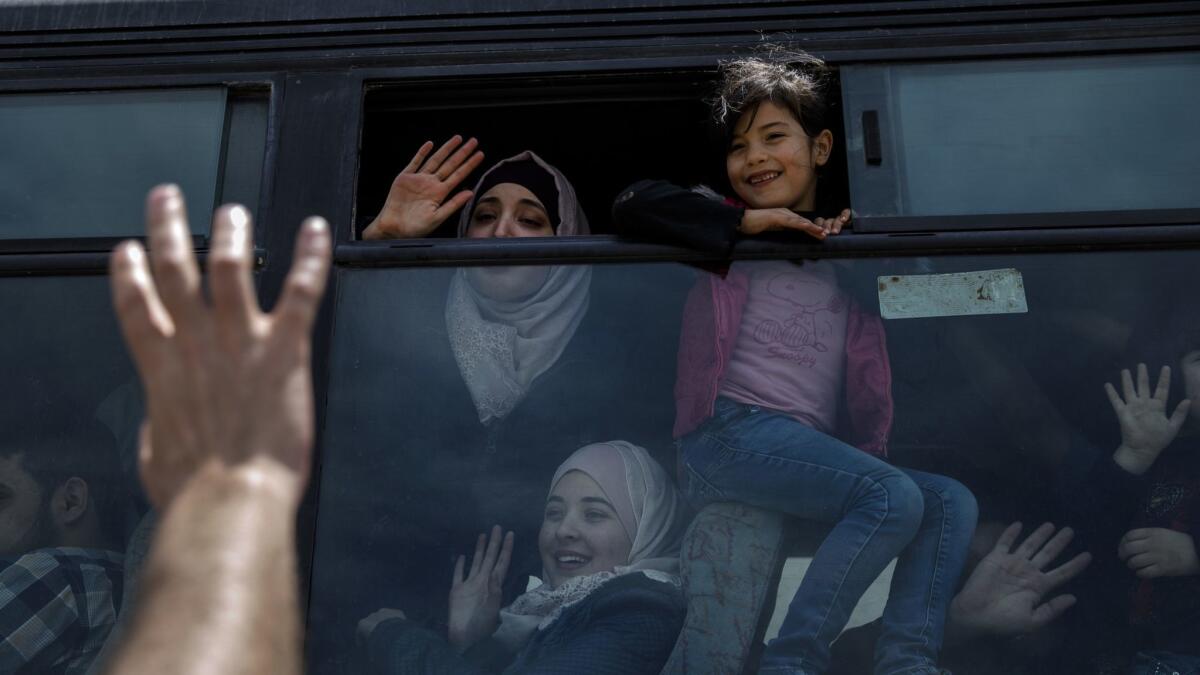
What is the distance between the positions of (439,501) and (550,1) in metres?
1.16

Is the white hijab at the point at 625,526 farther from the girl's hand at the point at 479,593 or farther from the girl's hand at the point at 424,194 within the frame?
the girl's hand at the point at 424,194

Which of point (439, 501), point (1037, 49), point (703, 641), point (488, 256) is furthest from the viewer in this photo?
point (1037, 49)

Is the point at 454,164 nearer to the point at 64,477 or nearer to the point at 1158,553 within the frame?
the point at 64,477

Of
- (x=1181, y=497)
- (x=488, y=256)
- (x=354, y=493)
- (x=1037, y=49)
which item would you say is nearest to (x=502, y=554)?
(x=354, y=493)

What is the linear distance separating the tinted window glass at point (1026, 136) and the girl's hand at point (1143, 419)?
38 centimetres

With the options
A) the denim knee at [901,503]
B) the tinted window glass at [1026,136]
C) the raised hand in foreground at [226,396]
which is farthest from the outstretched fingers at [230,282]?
the tinted window glass at [1026,136]

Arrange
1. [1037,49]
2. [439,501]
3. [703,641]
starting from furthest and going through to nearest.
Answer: [1037,49]
[439,501]
[703,641]

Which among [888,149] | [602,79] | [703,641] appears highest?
[602,79]

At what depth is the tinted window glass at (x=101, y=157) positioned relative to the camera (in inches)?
99.5

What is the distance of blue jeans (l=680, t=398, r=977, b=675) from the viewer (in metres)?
2.05

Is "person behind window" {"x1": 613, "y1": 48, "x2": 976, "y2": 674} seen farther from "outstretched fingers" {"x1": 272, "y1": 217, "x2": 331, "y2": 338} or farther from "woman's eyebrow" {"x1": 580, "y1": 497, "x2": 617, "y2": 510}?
"outstretched fingers" {"x1": 272, "y1": 217, "x2": 331, "y2": 338}

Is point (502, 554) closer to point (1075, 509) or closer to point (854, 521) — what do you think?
point (854, 521)

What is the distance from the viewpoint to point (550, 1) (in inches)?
105

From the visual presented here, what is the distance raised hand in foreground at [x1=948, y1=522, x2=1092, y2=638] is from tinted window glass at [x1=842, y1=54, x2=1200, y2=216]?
0.68 meters
